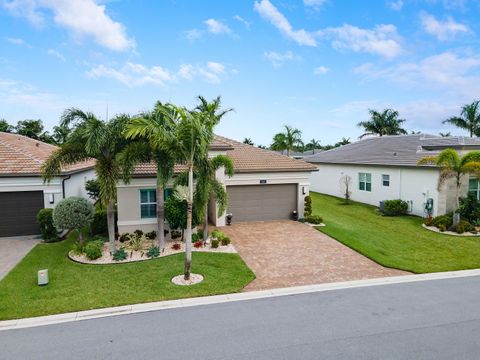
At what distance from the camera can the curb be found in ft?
25.1

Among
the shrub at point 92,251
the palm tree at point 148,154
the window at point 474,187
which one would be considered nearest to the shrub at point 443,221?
the window at point 474,187

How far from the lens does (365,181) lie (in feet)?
80.8

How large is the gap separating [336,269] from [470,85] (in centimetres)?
2362

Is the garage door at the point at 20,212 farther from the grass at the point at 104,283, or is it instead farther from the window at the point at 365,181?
the window at the point at 365,181

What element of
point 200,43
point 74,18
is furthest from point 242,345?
point 200,43

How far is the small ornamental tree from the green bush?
1679 centimetres

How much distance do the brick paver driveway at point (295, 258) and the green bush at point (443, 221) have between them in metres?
6.33

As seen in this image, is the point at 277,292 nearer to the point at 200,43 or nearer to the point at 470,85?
the point at 200,43

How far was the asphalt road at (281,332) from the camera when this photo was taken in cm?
629

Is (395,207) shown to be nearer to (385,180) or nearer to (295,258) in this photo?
(385,180)

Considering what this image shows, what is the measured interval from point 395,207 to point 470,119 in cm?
2494

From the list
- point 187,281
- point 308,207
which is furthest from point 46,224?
point 308,207

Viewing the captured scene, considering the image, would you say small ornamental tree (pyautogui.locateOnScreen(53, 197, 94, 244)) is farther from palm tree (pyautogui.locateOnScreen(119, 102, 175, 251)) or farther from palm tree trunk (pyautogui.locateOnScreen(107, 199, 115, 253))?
palm tree (pyautogui.locateOnScreen(119, 102, 175, 251))

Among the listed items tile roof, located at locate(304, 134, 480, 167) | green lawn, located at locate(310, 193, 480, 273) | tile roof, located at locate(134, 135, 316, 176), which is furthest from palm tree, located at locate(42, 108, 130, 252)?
tile roof, located at locate(304, 134, 480, 167)
